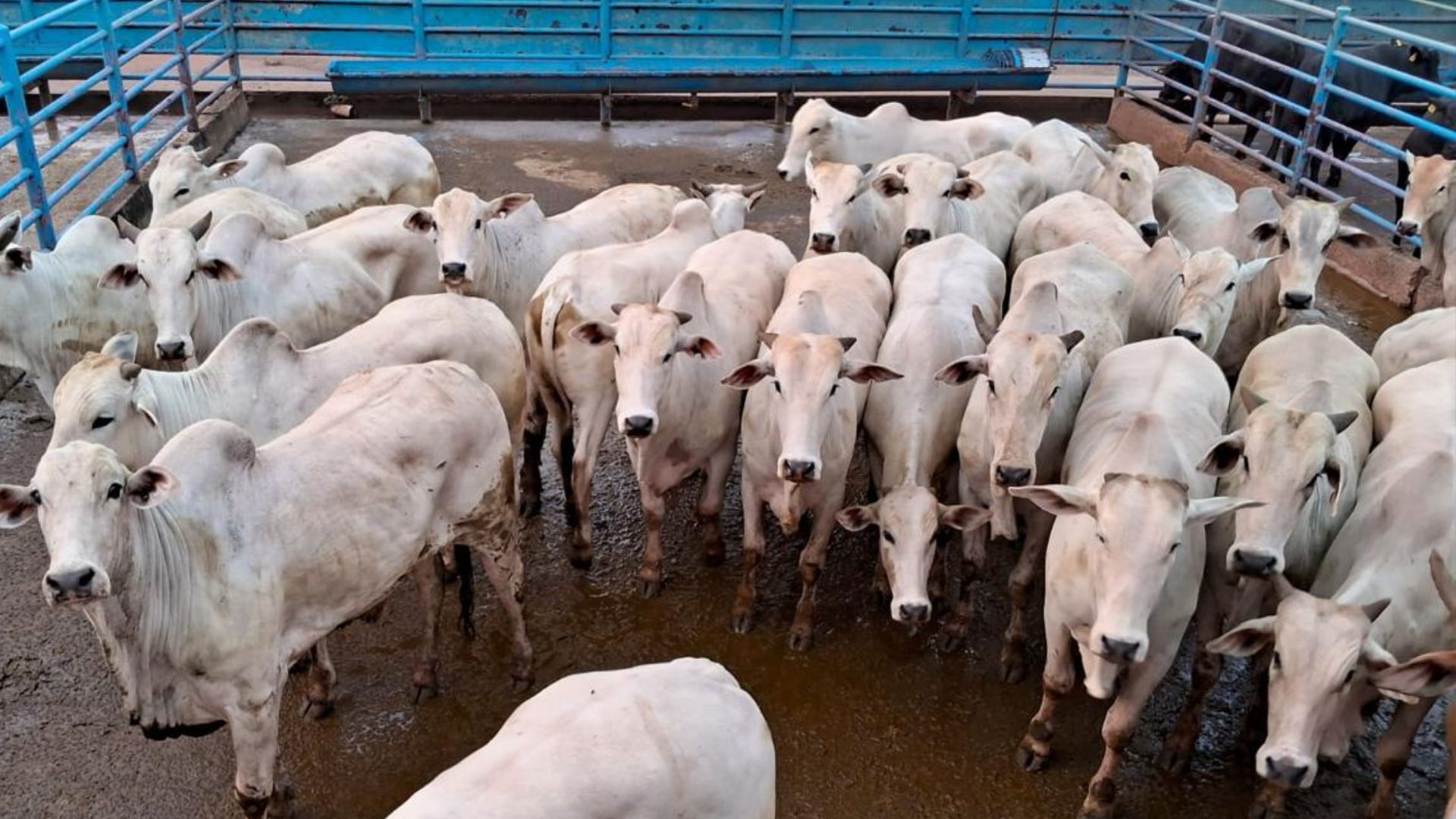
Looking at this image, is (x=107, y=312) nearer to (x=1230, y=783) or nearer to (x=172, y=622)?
(x=172, y=622)

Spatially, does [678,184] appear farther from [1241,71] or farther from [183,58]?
[1241,71]

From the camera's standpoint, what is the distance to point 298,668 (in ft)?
16.1

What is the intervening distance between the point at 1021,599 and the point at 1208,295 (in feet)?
7.03

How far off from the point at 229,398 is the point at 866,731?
9.78 ft

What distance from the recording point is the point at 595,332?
17.1 feet

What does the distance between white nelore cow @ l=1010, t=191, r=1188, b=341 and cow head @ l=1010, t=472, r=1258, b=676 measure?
244 cm

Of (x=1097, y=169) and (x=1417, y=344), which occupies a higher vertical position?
(x=1097, y=169)

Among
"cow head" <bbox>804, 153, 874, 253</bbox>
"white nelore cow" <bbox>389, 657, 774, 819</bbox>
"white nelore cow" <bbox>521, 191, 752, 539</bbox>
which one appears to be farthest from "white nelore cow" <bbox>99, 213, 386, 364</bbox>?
"white nelore cow" <bbox>389, 657, 774, 819</bbox>

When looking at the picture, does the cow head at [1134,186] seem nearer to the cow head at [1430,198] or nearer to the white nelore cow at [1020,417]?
the cow head at [1430,198]

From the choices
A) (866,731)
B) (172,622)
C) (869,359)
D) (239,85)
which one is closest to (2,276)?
(172,622)

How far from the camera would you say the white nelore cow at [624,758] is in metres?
2.77

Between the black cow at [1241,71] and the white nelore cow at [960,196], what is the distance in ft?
→ 14.9

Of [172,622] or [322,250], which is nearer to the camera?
[172,622]

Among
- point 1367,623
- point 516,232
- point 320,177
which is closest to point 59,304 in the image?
point 320,177
